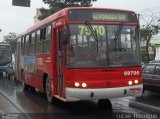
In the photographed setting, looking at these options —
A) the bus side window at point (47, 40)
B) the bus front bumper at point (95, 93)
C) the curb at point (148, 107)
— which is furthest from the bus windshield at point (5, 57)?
the bus front bumper at point (95, 93)

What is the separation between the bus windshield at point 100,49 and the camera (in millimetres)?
10328

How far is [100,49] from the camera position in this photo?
1047cm

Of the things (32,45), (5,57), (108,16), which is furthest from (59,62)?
(5,57)

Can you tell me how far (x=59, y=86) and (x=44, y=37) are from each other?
8.34 feet

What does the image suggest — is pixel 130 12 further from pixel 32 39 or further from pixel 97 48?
pixel 32 39

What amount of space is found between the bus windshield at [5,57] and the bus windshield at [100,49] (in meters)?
22.4

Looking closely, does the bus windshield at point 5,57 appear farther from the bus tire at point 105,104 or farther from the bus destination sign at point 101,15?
the bus destination sign at point 101,15

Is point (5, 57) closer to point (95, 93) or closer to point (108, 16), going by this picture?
point (108, 16)

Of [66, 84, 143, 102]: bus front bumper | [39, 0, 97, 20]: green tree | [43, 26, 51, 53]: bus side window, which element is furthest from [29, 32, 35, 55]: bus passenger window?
[39, 0, 97, 20]: green tree

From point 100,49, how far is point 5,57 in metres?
23.1

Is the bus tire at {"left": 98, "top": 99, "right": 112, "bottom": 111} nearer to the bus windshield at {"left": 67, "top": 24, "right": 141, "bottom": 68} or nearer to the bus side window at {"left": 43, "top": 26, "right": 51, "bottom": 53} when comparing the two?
the bus windshield at {"left": 67, "top": 24, "right": 141, "bottom": 68}

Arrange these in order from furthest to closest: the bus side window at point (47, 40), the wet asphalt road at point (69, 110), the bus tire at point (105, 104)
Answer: the bus side window at point (47, 40) → the bus tire at point (105, 104) → the wet asphalt road at point (69, 110)

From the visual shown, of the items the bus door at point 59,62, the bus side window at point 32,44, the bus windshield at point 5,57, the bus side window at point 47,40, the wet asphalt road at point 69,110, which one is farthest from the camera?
the bus windshield at point 5,57

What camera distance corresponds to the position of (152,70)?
15500mm
